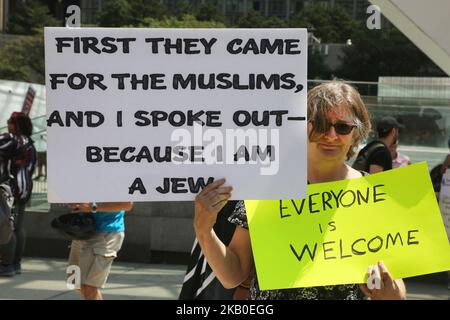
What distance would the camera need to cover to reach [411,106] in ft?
33.6

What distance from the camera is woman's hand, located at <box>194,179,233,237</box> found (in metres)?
2.30

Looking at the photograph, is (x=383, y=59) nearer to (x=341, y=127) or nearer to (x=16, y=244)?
(x=16, y=244)

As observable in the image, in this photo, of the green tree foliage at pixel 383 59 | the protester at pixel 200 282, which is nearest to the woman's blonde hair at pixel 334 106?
the protester at pixel 200 282

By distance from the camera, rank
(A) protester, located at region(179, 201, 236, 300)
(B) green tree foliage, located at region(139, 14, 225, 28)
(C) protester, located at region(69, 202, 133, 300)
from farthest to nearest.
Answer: (B) green tree foliage, located at region(139, 14, 225, 28) → (C) protester, located at region(69, 202, 133, 300) → (A) protester, located at region(179, 201, 236, 300)

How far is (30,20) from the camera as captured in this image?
57.9 metres

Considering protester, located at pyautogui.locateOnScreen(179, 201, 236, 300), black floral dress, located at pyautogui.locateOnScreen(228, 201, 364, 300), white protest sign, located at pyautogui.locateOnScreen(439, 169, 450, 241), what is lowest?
white protest sign, located at pyautogui.locateOnScreen(439, 169, 450, 241)

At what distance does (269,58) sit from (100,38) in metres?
0.48

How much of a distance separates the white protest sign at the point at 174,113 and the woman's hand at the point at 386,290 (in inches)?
13.2

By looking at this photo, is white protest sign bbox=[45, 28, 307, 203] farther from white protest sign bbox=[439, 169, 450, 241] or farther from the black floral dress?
white protest sign bbox=[439, 169, 450, 241]

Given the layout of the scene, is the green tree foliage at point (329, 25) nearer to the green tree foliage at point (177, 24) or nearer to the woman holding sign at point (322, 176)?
the green tree foliage at point (177, 24)

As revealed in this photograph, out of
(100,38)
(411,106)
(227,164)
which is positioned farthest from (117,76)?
(411,106)

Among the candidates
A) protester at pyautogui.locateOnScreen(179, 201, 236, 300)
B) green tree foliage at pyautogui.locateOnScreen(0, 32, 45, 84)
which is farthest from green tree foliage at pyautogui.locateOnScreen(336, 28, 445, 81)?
protester at pyautogui.locateOnScreen(179, 201, 236, 300)

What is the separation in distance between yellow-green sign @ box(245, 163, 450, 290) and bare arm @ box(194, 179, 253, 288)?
0.09m

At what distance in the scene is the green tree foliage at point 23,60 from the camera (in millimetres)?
39375
